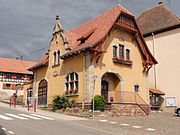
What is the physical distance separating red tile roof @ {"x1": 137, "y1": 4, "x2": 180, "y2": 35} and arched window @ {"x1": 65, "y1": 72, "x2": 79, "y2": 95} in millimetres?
14977

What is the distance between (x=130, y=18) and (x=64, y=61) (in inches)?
311

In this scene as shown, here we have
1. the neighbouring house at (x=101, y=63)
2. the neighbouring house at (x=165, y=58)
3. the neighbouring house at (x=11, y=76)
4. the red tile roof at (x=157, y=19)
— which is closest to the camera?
the neighbouring house at (x=101, y=63)

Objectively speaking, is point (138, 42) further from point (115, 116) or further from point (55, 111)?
point (55, 111)

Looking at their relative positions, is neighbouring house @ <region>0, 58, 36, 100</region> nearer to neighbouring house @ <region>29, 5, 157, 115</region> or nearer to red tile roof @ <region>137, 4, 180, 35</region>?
neighbouring house @ <region>29, 5, 157, 115</region>

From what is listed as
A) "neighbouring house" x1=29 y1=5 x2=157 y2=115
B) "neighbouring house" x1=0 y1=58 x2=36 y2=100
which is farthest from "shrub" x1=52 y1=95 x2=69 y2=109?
"neighbouring house" x1=0 y1=58 x2=36 y2=100

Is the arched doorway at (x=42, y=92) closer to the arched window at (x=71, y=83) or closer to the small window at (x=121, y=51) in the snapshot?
the arched window at (x=71, y=83)

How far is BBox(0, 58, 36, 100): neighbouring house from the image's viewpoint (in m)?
43.3

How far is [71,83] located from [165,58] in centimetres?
1436

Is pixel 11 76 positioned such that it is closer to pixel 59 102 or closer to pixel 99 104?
pixel 59 102

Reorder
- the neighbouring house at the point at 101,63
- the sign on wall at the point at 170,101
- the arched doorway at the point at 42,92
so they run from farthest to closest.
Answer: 1. the sign on wall at the point at 170,101
2. the arched doorway at the point at 42,92
3. the neighbouring house at the point at 101,63

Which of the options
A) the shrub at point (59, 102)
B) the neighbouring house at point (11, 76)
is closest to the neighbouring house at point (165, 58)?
the shrub at point (59, 102)

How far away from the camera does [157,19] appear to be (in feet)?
106

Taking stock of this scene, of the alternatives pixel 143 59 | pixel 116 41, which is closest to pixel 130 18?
pixel 116 41

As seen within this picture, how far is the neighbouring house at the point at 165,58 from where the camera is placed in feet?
94.8
